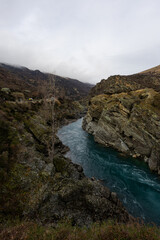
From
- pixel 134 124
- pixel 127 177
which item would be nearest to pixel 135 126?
pixel 134 124

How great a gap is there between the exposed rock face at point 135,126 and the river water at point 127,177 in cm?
253

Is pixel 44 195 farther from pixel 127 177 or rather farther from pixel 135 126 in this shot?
pixel 135 126

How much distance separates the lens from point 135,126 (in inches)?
952

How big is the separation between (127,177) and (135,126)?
37.5 feet

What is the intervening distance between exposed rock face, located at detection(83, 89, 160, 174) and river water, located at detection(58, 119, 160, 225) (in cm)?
253

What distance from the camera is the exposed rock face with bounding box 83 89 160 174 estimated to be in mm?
20781

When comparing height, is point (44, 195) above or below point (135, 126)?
below

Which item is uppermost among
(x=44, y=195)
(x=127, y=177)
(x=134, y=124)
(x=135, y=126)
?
(x=134, y=124)

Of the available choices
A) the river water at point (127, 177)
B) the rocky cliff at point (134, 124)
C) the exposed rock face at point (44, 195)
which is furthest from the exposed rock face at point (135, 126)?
the exposed rock face at point (44, 195)

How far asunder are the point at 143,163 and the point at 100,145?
11.7 m

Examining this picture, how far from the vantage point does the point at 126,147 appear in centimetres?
2589

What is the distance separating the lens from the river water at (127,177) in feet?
41.6

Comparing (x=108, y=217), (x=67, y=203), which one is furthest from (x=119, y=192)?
(x=67, y=203)

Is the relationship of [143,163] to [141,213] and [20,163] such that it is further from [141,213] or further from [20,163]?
[20,163]
